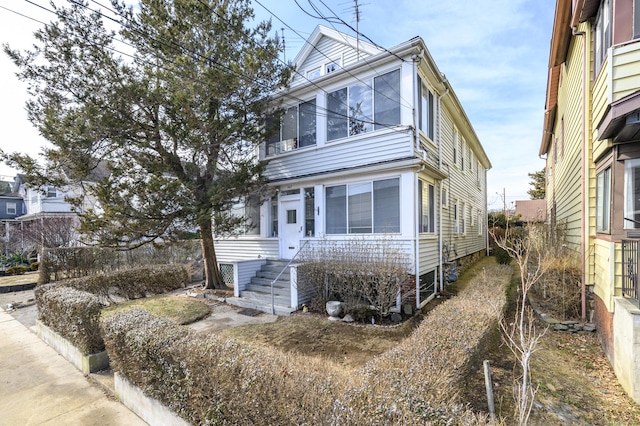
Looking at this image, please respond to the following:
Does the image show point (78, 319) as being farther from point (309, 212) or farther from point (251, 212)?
point (251, 212)

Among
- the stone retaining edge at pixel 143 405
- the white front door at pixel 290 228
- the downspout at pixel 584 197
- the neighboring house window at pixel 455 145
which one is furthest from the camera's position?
the neighboring house window at pixel 455 145

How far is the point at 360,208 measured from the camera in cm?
870

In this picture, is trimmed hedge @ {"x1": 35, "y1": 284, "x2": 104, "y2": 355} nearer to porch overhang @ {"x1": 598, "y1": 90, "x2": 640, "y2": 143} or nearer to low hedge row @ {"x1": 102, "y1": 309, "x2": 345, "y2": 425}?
low hedge row @ {"x1": 102, "y1": 309, "x2": 345, "y2": 425}

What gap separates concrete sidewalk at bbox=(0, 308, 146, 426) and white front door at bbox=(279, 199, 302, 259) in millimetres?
6126

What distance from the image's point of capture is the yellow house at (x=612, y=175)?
13.4 ft

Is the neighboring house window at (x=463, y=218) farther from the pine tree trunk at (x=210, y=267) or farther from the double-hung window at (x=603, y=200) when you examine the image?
the pine tree trunk at (x=210, y=267)

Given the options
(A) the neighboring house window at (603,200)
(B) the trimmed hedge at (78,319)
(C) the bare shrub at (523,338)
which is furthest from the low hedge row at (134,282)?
(A) the neighboring house window at (603,200)

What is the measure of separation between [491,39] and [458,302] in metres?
8.42

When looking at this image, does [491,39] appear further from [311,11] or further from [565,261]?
[565,261]

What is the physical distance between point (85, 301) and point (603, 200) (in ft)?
29.5

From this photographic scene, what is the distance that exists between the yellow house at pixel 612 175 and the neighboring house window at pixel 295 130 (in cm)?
667

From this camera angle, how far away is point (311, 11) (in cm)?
679

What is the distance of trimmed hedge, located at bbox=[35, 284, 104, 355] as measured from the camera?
4.85 meters

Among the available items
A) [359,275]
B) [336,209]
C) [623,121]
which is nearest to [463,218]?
[336,209]
